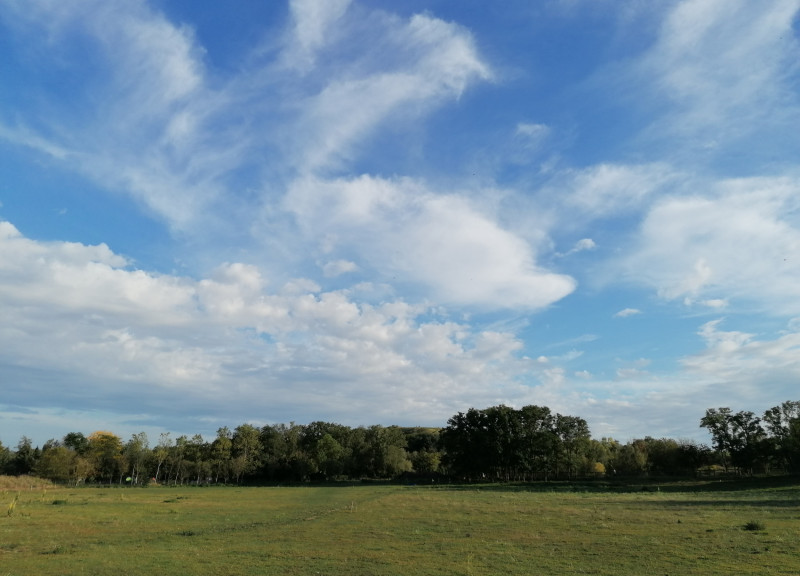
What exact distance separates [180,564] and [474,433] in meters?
90.9

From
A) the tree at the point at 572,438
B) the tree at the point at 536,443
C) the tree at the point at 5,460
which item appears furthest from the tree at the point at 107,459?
the tree at the point at 572,438

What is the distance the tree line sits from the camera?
96.8 metres

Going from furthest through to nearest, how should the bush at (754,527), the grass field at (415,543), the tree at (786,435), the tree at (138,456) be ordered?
1. the tree at (138,456)
2. the tree at (786,435)
3. the bush at (754,527)
4. the grass field at (415,543)

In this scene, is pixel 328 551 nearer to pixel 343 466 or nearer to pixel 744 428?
pixel 744 428

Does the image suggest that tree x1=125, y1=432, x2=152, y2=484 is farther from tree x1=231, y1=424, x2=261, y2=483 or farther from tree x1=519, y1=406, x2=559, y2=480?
tree x1=519, y1=406, x2=559, y2=480

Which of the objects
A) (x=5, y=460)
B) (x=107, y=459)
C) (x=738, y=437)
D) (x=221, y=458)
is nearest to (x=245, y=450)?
(x=221, y=458)

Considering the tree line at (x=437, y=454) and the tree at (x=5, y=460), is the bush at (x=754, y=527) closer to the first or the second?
the tree line at (x=437, y=454)

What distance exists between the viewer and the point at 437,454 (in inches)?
5719

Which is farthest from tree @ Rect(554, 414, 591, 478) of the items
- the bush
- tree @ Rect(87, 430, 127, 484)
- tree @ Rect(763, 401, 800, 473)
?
tree @ Rect(87, 430, 127, 484)

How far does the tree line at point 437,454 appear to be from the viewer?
96.8 metres

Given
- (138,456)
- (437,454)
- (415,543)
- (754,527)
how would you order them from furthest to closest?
(437,454), (138,456), (754,527), (415,543)

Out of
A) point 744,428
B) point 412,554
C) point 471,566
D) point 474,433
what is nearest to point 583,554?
point 471,566

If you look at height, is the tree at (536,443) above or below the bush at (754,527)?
above

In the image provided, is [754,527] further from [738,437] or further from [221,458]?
[221,458]
